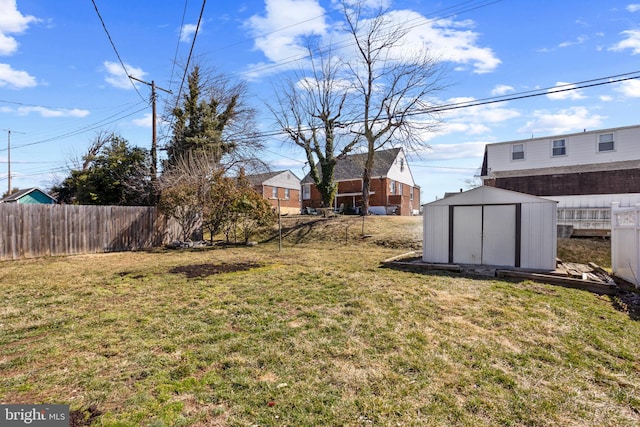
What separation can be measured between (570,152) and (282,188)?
26.6m

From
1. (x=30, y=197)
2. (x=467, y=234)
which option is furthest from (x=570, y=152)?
(x=30, y=197)

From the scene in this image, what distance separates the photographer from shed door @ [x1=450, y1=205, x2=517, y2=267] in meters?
8.78

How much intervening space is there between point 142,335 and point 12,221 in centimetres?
1017

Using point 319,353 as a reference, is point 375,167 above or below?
above

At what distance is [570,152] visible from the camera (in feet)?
62.7

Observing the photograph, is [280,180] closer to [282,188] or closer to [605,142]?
[282,188]

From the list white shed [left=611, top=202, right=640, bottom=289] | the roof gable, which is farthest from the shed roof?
the roof gable

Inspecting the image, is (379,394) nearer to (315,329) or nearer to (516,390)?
(516,390)

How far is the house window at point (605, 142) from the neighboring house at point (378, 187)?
13.9 meters

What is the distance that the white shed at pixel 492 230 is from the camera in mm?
8305

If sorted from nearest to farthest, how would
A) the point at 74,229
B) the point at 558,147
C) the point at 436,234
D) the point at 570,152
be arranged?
the point at 436,234
the point at 74,229
the point at 570,152
the point at 558,147

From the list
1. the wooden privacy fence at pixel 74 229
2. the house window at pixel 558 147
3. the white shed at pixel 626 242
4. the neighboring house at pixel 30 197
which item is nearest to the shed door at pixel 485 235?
the white shed at pixel 626 242

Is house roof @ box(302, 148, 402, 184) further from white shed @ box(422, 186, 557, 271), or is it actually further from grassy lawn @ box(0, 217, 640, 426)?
grassy lawn @ box(0, 217, 640, 426)

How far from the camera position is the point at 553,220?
818 centimetres
